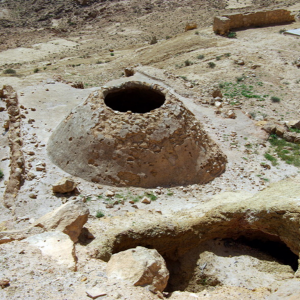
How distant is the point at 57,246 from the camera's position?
409 cm

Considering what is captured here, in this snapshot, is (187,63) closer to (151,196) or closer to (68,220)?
(151,196)

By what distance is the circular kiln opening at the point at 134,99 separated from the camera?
25.3ft

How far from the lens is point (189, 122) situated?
290 inches

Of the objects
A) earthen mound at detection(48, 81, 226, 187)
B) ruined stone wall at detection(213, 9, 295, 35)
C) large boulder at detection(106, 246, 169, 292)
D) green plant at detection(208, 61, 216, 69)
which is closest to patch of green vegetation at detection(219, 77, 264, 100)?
green plant at detection(208, 61, 216, 69)

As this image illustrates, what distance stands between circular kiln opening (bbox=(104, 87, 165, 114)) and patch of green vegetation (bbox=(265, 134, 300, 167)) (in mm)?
3226

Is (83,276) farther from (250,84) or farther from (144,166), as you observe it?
(250,84)

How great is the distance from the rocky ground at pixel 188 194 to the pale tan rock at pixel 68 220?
0.45ft

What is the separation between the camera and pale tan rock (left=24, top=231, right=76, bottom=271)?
387cm

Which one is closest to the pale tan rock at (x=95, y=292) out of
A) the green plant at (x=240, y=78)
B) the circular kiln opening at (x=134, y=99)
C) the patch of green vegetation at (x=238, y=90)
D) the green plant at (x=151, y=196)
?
the green plant at (x=151, y=196)

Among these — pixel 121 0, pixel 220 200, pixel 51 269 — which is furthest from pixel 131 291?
pixel 121 0

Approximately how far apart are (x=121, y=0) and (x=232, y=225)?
3077 centimetres

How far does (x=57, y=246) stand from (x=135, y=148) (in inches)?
116

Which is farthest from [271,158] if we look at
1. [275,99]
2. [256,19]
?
[256,19]

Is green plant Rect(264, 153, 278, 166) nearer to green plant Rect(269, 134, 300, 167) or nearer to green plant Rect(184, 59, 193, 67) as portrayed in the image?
green plant Rect(269, 134, 300, 167)
